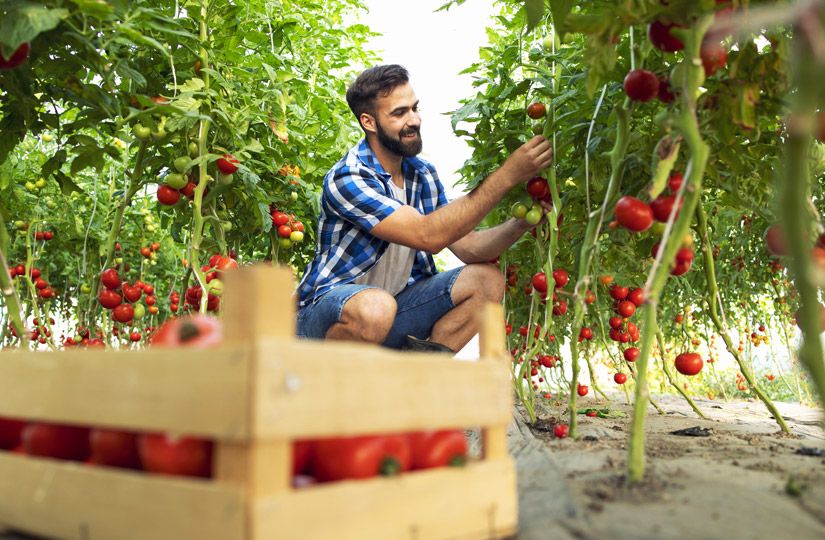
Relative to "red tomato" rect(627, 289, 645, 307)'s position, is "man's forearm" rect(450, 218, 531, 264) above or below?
above

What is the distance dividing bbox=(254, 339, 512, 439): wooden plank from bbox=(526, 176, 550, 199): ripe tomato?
126cm

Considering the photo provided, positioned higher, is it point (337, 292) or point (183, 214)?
point (183, 214)

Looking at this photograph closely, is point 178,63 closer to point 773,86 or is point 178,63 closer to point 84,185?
point 773,86

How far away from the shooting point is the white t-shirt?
3068mm

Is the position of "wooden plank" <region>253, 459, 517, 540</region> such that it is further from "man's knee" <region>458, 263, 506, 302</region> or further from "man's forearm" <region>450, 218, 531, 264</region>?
"man's knee" <region>458, 263, 506, 302</region>

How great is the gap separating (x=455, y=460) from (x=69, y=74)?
154 centimetres

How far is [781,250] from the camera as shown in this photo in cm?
179

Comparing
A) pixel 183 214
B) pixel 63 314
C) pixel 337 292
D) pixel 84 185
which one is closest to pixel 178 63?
pixel 183 214

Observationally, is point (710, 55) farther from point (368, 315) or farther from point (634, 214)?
point (368, 315)

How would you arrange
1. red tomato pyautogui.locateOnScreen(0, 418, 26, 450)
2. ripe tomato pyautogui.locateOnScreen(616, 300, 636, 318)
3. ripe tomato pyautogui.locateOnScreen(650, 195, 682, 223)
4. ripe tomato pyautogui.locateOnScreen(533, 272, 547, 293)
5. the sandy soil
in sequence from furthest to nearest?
ripe tomato pyautogui.locateOnScreen(616, 300, 636, 318), ripe tomato pyautogui.locateOnScreen(533, 272, 547, 293), ripe tomato pyautogui.locateOnScreen(650, 195, 682, 223), red tomato pyautogui.locateOnScreen(0, 418, 26, 450), the sandy soil

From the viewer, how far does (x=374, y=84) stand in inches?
123

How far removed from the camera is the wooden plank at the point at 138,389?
85 cm

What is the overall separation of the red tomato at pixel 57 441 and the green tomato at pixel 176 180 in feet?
4.91

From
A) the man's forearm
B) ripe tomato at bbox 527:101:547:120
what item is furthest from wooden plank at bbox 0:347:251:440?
the man's forearm
